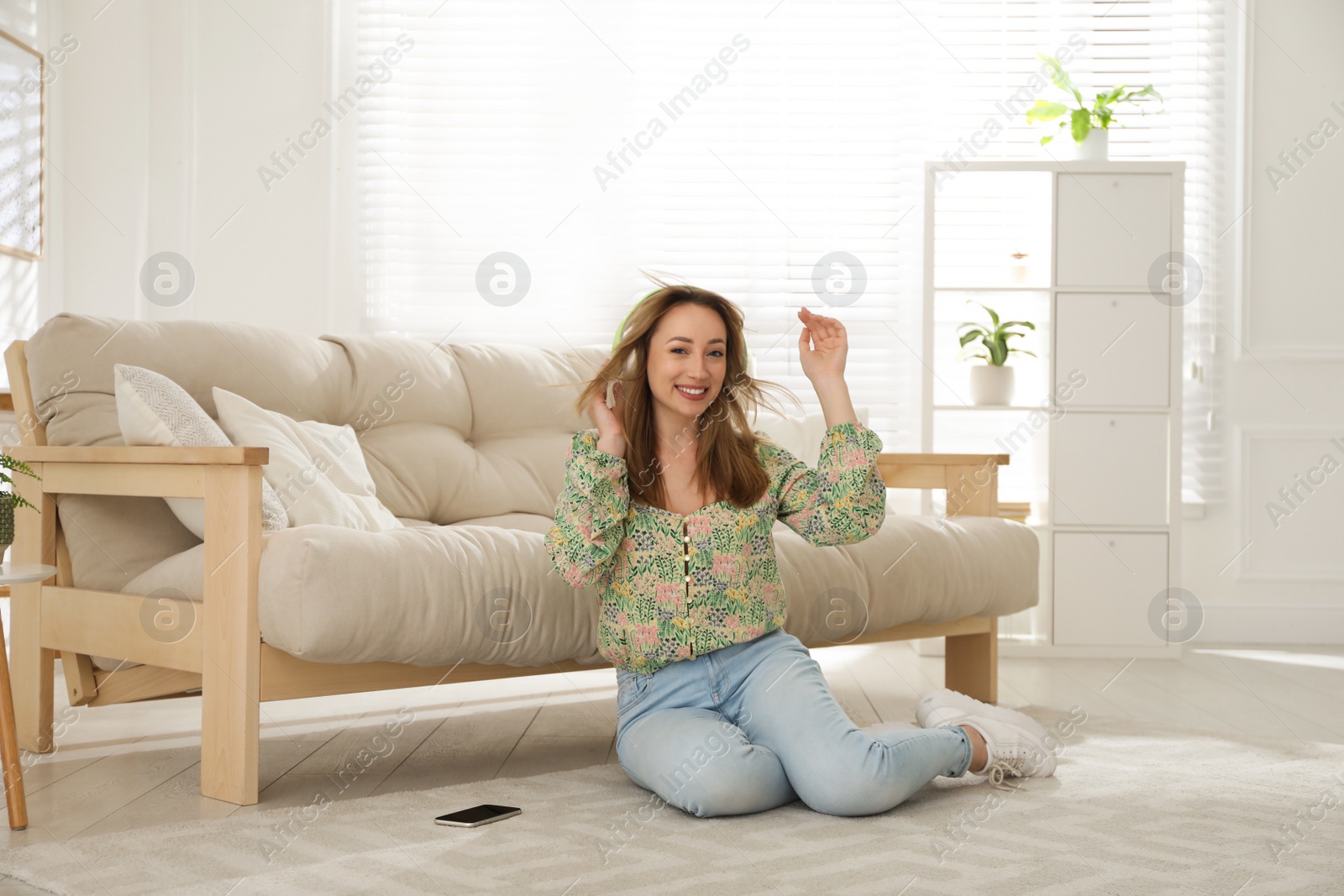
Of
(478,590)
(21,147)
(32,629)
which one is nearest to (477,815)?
(478,590)

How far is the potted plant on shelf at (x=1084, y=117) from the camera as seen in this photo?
3.30 meters

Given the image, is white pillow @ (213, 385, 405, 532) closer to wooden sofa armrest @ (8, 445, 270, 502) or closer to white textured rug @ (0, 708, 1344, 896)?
wooden sofa armrest @ (8, 445, 270, 502)

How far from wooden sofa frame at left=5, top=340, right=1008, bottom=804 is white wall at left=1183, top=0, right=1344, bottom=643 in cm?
204

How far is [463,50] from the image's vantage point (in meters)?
3.54

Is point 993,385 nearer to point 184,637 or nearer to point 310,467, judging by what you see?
point 310,467

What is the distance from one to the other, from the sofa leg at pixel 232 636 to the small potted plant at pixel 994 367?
2.33 meters

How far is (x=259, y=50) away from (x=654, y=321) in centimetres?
243

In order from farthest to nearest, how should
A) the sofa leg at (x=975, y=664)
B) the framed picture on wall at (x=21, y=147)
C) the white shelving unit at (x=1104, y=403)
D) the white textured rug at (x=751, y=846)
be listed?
the white shelving unit at (x=1104, y=403) < the framed picture on wall at (x=21, y=147) < the sofa leg at (x=975, y=664) < the white textured rug at (x=751, y=846)

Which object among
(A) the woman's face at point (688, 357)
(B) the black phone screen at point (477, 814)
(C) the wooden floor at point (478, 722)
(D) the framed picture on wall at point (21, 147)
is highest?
(D) the framed picture on wall at point (21, 147)

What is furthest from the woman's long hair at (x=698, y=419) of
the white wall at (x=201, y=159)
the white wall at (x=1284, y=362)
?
the white wall at (x=1284, y=362)

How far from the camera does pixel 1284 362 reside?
142 inches

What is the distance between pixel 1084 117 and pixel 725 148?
43.0 inches

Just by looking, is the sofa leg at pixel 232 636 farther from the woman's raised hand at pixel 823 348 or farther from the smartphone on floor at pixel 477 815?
the woman's raised hand at pixel 823 348

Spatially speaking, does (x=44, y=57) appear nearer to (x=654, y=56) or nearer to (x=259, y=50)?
(x=259, y=50)
